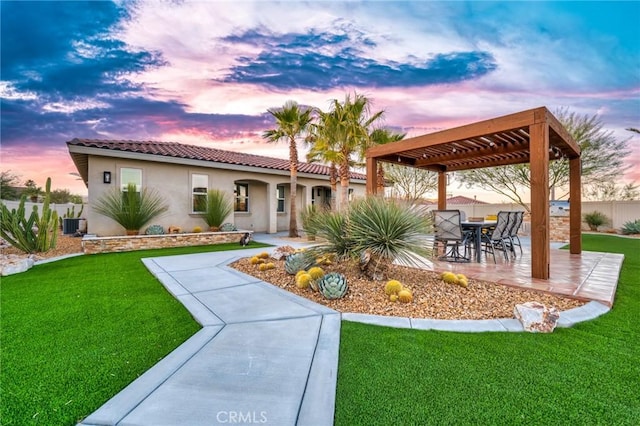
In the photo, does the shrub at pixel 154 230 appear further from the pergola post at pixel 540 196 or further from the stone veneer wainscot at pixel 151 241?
the pergola post at pixel 540 196

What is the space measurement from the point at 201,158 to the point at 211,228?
114 inches

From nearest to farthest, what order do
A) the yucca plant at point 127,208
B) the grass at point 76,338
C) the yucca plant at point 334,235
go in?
1. the grass at point 76,338
2. the yucca plant at point 334,235
3. the yucca plant at point 127,208

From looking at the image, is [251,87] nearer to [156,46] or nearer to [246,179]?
[156,46]

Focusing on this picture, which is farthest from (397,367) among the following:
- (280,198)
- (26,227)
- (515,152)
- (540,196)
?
(280,198)

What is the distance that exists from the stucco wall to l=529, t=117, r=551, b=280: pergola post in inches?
162

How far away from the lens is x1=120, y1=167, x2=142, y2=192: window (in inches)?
407

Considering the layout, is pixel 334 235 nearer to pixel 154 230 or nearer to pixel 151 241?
pixel 151 241

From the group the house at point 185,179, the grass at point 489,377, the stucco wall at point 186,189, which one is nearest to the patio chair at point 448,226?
the stucco wall at point 186,189

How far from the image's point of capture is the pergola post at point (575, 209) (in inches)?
314

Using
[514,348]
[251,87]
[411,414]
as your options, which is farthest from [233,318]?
[251,87]

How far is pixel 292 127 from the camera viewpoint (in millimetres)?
12453

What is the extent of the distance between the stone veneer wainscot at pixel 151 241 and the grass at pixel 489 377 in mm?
8808

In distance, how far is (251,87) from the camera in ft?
34.5

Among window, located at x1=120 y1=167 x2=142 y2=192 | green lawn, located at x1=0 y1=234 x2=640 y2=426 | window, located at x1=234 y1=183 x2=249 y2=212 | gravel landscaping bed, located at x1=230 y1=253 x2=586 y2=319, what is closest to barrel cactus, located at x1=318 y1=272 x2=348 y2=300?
gravel landscaping bed, located at x1=230 y1=253 x2=586 y2=319
